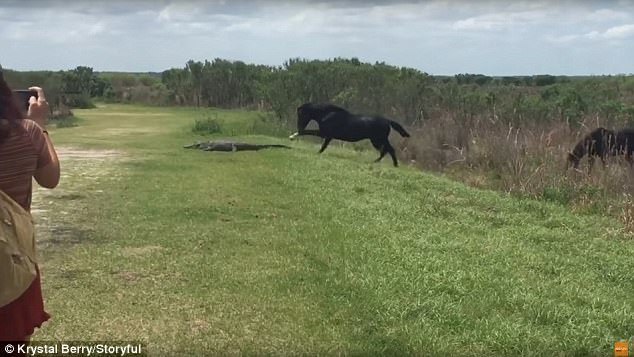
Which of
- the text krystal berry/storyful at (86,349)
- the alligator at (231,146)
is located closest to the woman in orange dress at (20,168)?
the text krystal berry/storyful at (86,349)

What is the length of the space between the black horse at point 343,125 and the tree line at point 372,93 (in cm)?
310

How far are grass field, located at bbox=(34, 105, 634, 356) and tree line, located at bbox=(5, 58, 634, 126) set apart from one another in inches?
90.9

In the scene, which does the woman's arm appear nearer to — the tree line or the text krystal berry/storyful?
the text krystal berry/storyful

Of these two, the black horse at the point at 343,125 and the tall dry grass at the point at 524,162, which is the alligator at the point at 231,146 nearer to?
the black horse at the point at 343,125

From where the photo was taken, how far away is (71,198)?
1020cm

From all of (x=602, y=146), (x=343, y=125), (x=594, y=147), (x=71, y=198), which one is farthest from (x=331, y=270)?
(x=343, y=125)

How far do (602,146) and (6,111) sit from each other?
36.9ft

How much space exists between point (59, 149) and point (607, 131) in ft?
41.8

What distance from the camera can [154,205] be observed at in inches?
375

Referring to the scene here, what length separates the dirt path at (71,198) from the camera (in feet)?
25.2

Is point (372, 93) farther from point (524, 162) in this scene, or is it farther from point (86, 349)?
point (86, 349)

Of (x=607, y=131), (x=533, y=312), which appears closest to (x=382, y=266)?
(x=533, y=312)

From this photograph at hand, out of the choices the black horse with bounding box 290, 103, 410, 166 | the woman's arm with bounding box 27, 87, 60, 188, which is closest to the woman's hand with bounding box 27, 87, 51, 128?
the woman's arm with bounding box 27, 87, 60, 188

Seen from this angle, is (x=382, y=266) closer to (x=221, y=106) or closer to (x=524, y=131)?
(x=524, y=131)
